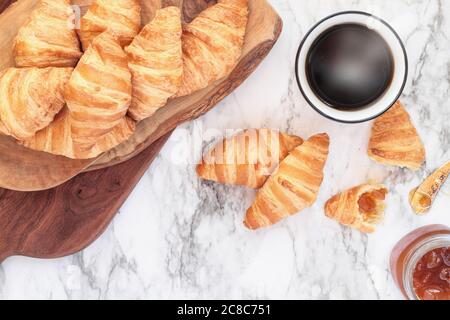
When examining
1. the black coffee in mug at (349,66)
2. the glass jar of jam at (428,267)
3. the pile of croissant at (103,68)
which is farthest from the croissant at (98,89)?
the glass jar of jam at (428,267)

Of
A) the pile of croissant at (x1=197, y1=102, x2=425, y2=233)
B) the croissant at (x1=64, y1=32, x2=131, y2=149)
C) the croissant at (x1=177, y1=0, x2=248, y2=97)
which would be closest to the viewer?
the croissant at (x1=64, y1=32, x2=131, y2=149)

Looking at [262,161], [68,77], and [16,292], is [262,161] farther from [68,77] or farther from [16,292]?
[16,292]

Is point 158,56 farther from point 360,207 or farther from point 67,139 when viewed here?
point 360,207

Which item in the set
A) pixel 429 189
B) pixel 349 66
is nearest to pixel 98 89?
pixel 349 66

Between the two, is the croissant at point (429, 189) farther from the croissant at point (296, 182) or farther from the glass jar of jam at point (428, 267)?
the croissant at point (296, 182)

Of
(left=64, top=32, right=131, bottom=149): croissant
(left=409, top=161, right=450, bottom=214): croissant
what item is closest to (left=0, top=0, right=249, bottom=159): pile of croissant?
(left=64, top=32, right=131, bottom=149): croissant

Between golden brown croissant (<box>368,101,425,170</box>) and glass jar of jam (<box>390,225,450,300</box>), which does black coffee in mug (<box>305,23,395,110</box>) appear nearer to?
golden brown croissant (<box>368,101,425,170</box>)
